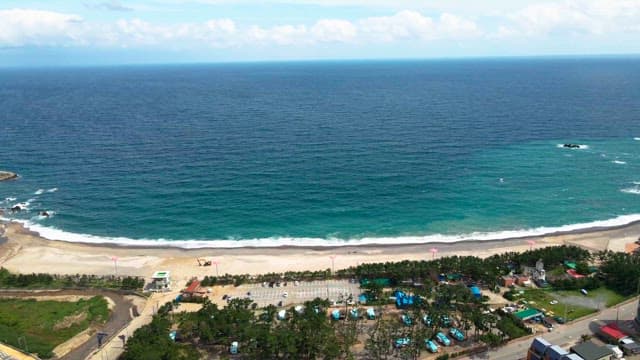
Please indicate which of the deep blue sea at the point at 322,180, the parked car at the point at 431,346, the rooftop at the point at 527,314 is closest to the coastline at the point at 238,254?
the deep blue sea at the point at 322,180

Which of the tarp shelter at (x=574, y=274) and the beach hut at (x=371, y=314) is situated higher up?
the tarp shelter at (x=574, y=274)

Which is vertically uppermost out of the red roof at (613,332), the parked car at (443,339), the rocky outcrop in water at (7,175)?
the rocky outcrop in water at (7,175)

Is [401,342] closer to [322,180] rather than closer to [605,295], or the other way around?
[605,295]

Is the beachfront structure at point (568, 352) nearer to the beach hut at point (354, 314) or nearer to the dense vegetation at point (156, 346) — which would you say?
the beach hut at point (354, 314)

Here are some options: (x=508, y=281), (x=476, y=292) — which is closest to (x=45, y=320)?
(x=476, y=292)

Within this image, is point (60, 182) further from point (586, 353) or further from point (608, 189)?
point (608, 189)

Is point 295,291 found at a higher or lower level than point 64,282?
lower
